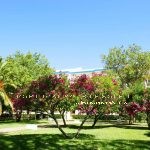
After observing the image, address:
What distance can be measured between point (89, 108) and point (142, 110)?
17419 millimetres

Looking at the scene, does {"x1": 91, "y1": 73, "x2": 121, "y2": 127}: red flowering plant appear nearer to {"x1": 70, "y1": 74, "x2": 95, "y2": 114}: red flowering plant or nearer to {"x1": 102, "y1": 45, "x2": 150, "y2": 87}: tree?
{"x1": 70, "y1": 74, "x2": 95, "y2": 114}: red flowering plant

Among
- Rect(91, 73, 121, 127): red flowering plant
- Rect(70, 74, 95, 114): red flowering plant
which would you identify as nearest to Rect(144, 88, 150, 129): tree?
Rect(91, 73, 121, 127): red flowering plant

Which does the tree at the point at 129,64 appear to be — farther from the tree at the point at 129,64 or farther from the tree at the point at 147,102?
the tree at the point at 147,102

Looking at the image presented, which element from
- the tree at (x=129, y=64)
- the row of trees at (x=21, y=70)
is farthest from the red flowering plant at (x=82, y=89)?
the tree at (x=129, y=64)

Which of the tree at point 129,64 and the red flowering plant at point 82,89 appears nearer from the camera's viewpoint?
the red flowering plant at point 82,89

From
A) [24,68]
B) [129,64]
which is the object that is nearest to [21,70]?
[24,68]

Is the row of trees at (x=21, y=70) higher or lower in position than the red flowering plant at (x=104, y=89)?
higher

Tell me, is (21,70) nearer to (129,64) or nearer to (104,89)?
(129,64)

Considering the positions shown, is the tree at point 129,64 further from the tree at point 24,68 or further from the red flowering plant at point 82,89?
the red flowering plant at point 82,89

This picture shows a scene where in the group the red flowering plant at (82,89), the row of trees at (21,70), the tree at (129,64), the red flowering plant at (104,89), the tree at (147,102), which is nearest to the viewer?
the red flowering plant at (82,89)

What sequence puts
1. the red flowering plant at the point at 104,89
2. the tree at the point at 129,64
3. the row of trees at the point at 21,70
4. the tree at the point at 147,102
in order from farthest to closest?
1. the tree at the point at 129,64
2. the row of trees at the point at 21,70
3. the tree at the point at 147,102
4. the red flowering plant at the point at 104,89

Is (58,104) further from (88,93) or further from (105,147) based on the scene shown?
(105,147)

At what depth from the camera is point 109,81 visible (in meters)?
25.9

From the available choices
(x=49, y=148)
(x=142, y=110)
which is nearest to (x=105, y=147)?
(x=49, y=148)
